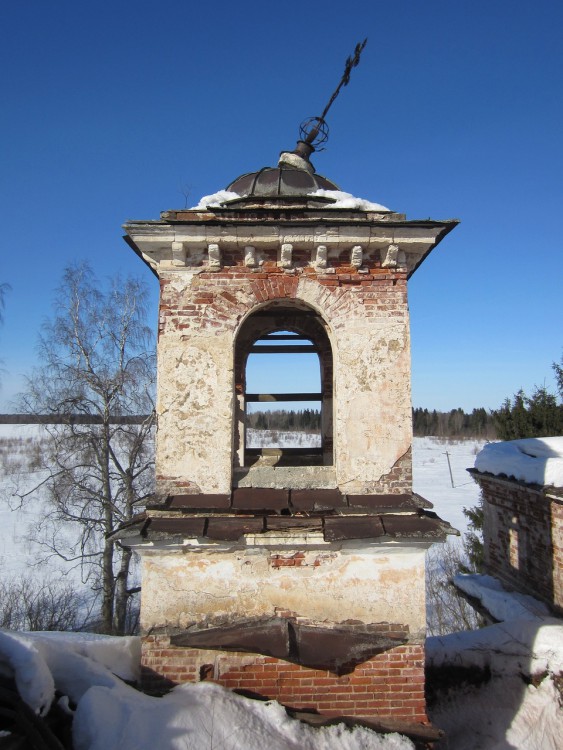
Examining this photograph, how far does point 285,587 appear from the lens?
3.80 meters

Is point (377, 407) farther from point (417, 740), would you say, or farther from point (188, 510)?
point (417, 740)

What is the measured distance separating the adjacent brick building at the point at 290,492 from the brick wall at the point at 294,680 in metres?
0.01

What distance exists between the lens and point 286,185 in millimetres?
4930

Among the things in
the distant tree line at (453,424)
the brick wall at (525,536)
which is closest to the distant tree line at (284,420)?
the distant tree line at (453,424)

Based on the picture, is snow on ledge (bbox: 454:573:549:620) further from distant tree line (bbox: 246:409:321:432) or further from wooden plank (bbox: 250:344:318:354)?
distant tree line (bbox: 246:409:321:432)

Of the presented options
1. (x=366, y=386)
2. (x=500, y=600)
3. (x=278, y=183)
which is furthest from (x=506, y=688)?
(x=278, y=183)

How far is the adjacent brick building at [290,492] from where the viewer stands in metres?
3.72

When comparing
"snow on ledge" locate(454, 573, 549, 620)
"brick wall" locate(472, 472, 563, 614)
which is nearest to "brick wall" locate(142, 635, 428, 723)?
"snow on ledge" locate(454, 573, 549, 620)

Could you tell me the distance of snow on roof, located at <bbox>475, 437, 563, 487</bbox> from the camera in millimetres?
6598

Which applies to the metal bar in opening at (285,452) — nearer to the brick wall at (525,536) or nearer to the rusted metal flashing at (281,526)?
the rusted metal flashing at (281,526)

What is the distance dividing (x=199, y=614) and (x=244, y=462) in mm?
1890

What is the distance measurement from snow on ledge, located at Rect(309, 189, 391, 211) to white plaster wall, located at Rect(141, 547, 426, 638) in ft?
10.3

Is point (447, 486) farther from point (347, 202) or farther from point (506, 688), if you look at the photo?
point (347, 202)

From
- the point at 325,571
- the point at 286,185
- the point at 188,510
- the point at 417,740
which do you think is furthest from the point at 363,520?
the point at 286,185
